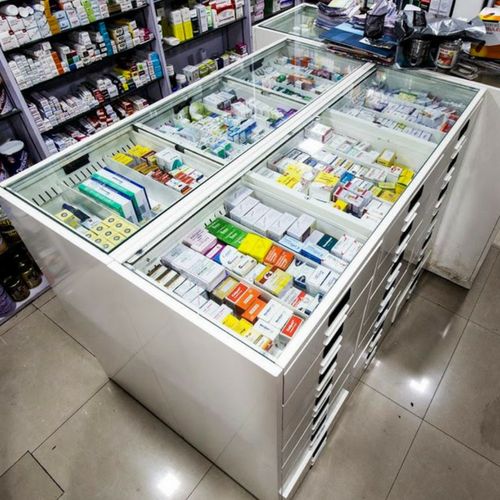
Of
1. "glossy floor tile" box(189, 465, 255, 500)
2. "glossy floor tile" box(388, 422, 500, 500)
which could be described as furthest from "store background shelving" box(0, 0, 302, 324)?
"glossy floor tile" box(388, 422, 500, 500)

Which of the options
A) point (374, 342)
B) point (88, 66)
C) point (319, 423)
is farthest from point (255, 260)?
point (88, 66)

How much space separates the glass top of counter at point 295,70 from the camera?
265 centimetres

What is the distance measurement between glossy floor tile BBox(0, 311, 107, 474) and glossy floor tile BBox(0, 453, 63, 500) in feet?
0.21

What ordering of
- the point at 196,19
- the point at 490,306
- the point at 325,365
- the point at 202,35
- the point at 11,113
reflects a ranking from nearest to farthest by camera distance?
the point at 325,365, the point at 11,113, the point at 490,306, the point at 196,19, the point at 202,35

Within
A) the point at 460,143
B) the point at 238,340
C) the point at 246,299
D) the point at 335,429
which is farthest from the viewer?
the point at 335,429

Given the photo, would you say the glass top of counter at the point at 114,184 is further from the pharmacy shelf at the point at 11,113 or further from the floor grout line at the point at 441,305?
the floor grout line at the point at 441,305

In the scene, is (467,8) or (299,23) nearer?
(467,8)

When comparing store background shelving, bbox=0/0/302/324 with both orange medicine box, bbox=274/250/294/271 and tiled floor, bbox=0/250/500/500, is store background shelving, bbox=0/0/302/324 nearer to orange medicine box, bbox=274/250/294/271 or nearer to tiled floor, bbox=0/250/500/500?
tiled floor, bbox=0/250/500/500

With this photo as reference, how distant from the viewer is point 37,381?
9.40 feet

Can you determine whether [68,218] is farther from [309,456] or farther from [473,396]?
[473,396]

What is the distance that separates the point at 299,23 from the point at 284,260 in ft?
7.58

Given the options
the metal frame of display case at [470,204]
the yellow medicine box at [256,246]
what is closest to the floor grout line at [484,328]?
the metal frame of display case at [470,204]

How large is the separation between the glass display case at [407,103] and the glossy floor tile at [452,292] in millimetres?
1386

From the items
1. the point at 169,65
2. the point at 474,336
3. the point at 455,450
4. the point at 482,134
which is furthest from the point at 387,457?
the point at 169,65
